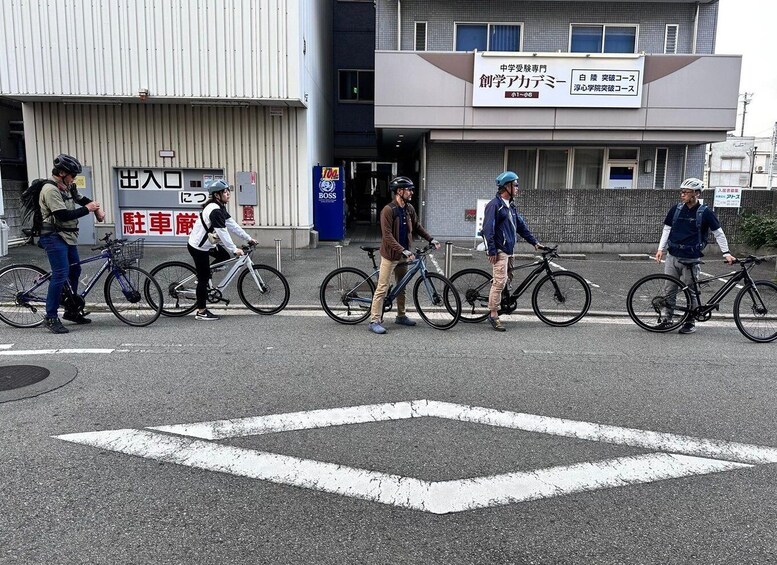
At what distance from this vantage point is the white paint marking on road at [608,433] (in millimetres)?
3748

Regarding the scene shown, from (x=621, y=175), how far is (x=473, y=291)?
11170 millimetres

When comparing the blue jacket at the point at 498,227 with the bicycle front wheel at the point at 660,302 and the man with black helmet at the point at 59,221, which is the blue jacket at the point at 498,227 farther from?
the man with black helmet at the point at 59,221

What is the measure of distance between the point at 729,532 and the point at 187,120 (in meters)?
14.4

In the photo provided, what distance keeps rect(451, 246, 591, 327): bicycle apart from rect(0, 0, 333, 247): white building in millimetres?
7214

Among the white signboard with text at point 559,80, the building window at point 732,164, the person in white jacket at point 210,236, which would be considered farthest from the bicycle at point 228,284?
the building window at point 732,164

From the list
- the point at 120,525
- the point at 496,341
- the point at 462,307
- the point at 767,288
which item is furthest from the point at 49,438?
the point at 767,288

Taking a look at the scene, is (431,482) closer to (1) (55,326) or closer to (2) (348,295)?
(2) (348,295)

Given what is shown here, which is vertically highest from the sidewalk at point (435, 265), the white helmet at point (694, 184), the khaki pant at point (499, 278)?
the white helmet at point (694, 184)

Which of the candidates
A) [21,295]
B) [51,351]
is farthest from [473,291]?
[21,295]

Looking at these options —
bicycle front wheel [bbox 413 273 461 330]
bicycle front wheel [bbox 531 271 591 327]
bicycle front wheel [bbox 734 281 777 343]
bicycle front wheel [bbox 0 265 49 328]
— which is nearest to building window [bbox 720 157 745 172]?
bicycle front wheel [bbox 734 281 777 343]

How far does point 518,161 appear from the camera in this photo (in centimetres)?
1642

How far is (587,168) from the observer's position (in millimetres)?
16562

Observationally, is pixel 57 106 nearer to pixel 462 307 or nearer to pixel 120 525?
pixel 462 307

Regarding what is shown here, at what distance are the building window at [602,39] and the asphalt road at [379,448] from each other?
1213cm
